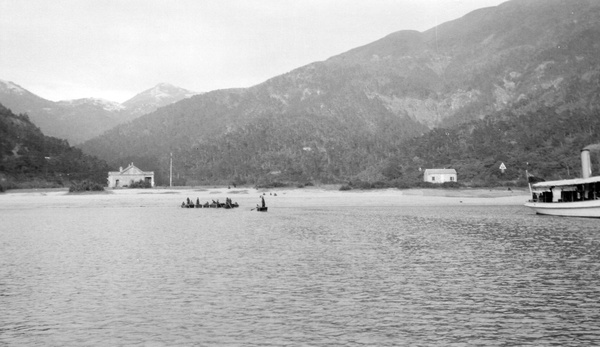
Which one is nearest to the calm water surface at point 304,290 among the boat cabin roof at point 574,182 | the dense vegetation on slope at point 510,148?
the boat cabin roof at point 574,182

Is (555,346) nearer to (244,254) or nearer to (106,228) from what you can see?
(244,254)

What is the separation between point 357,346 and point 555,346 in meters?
4.57

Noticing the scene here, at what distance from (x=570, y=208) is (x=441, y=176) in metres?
58.5

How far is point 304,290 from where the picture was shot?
62.5ft

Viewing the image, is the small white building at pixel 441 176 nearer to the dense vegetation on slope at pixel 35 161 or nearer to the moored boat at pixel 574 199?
the moored boat at pixel 574 199

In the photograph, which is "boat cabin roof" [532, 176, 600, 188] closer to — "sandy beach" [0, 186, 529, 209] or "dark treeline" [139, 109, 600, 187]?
"sandy beach" [0, 186, 529, 209]

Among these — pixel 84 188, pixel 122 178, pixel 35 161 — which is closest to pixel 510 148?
pixel 122 178

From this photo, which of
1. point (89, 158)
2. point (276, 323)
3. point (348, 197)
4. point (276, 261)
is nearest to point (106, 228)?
point (276, 261)

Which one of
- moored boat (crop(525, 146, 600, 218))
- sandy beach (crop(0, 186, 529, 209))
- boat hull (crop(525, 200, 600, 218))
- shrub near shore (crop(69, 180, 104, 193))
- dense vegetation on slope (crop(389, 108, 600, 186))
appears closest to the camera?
boat hull (crop(525, 200, 600, 218))

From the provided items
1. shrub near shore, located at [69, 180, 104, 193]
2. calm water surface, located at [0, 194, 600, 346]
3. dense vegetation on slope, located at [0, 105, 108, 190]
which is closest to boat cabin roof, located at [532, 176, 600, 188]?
calm water surface, located at [0, 194, 600, 346]

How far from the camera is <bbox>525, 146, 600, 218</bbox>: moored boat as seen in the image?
5084 centimetres

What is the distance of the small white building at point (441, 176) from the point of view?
11188 cm

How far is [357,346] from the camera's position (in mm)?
12352

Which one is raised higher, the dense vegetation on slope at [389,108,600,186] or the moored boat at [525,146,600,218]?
the dense vegetation on slope at [389,108,600,186]
